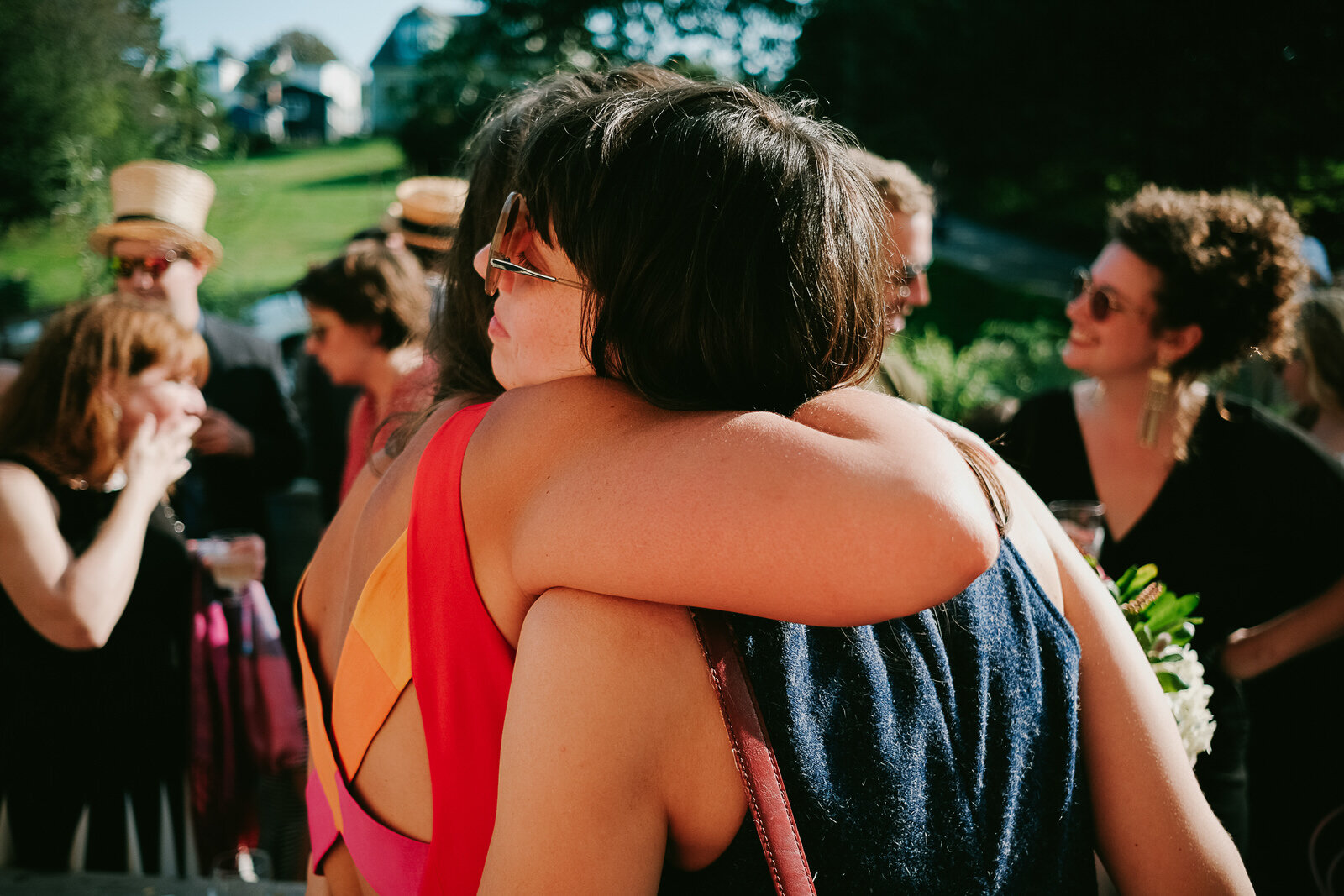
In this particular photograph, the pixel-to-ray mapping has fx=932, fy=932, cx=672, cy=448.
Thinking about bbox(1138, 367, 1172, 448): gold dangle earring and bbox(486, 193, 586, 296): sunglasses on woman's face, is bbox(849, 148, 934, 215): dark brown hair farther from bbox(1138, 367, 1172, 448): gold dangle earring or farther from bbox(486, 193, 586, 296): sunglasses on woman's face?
bbox(486, 193, 586, 296): sunglasses on woman's face

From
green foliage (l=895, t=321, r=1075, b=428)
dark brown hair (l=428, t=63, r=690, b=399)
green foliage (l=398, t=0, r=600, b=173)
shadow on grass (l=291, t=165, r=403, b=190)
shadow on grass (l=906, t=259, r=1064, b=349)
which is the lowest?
shadow on grass (l=291, t=165, r=403, b=190)

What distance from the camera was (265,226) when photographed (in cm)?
1902

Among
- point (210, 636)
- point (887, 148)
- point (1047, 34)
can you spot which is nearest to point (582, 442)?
point (210, 636)

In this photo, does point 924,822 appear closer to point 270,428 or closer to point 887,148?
point 270,428

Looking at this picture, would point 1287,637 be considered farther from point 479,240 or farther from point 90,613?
A: point 90,613

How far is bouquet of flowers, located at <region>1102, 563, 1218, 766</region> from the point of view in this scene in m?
1.70

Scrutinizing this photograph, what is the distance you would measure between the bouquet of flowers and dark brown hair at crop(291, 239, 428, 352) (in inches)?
120

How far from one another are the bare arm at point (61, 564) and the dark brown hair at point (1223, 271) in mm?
3191

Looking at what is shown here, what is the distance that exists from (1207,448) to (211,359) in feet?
13.9

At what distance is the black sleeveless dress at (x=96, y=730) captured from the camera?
258 cm

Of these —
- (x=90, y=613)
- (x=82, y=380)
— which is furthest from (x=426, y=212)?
(x=90, y=613)

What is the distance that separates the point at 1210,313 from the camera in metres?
2.97

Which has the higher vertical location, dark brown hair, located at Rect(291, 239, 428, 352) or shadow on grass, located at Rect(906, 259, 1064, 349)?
dark brown hair, located at Rect(291, 239, 428, 352)

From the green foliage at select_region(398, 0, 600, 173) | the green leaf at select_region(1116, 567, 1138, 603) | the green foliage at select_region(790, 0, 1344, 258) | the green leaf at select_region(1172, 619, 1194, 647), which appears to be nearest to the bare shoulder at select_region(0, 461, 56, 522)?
the green leaf at select_region(1116, 567, 1138, 603)
